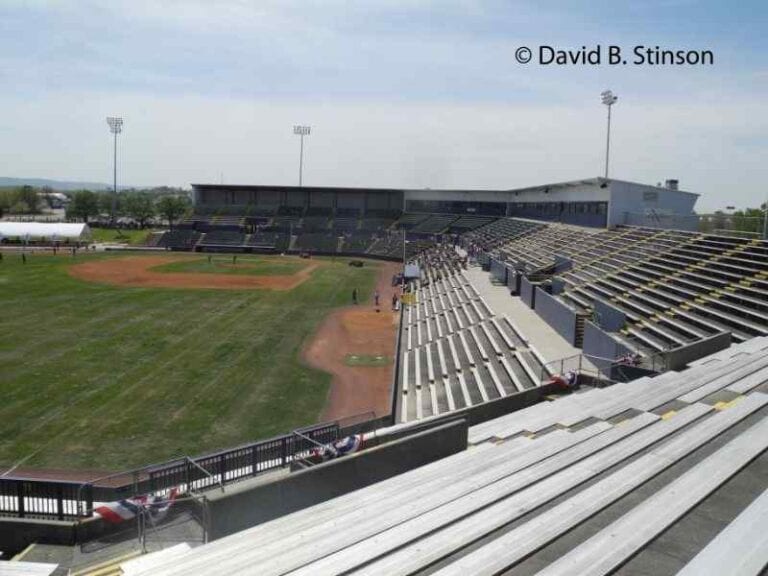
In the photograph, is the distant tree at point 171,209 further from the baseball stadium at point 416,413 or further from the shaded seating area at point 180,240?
the baseball stadium at point 416,413

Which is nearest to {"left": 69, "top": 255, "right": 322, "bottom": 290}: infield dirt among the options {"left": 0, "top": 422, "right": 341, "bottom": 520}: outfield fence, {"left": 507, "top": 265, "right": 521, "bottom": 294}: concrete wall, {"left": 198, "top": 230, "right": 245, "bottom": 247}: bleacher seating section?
{"left": 198, "top": 230, "right": 245, "bottom": 247}: bleacher seating section

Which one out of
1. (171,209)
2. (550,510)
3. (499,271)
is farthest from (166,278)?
(171,209)

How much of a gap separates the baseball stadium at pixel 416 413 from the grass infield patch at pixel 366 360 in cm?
23

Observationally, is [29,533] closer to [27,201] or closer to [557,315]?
[557,315]

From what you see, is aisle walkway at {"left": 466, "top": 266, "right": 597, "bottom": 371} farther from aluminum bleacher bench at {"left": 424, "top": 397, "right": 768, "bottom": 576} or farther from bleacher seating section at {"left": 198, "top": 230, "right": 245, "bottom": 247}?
bleacher seating section at {"left": 198, "top": 230, "right": 245, "bottom": 247}

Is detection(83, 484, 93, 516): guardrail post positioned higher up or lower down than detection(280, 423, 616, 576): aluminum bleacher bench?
lower down

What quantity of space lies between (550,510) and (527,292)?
85.7 feet

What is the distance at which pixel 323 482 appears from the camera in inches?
433

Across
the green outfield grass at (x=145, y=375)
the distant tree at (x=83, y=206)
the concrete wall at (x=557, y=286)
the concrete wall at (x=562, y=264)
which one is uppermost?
the distant tree at (x=83, y=206)

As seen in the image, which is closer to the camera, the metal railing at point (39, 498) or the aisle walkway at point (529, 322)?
the metal railing at point (39, 498)

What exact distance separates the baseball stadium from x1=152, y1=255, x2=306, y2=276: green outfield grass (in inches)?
336

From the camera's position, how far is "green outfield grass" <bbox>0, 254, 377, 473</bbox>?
18938mm

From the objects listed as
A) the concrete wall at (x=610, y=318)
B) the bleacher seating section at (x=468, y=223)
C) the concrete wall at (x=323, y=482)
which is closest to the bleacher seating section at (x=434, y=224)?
the bleacher seating section at (x=468, y=223)

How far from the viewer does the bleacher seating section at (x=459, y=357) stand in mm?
20516
